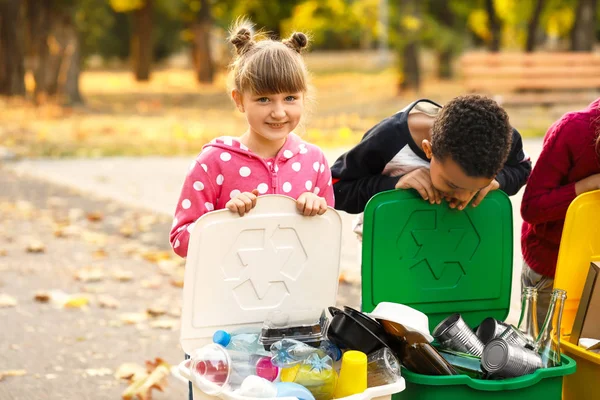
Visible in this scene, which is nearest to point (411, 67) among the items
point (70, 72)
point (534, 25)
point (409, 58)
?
point (409, 58)

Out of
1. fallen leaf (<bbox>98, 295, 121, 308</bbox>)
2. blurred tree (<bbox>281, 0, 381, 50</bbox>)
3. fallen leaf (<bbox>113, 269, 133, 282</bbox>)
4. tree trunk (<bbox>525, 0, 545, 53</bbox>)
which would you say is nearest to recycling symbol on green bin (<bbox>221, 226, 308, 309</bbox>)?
fallen leaf (<bbox>98, 295, 121, 308</bbox>)

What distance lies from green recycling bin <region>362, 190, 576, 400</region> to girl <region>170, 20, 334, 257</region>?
0.70ft

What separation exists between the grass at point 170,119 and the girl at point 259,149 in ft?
11.9

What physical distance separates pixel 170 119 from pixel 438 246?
12.3 meters

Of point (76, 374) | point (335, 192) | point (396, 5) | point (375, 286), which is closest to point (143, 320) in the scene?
point (76, 374)

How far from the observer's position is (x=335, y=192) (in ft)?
8.25

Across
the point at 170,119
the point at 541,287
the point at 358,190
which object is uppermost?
the point at 358,190

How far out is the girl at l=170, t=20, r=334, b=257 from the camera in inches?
83.9

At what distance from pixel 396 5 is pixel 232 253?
53.0 ft

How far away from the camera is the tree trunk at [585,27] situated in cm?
1551

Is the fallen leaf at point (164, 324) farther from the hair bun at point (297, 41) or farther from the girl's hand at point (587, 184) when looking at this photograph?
the girl's hand at point (587, 184)

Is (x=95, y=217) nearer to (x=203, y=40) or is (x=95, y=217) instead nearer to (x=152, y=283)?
(x=152, y=283)

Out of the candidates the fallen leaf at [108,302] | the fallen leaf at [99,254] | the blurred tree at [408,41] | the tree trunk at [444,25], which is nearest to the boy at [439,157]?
the fallen leaf at [108,302]

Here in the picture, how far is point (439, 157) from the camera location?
2074 mm
